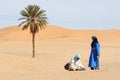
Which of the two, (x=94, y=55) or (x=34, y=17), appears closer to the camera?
(x=94, y=55)

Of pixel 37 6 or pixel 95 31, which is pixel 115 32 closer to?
pixel 95 31

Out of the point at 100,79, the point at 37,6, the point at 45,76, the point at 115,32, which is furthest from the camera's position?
the point at 115,32

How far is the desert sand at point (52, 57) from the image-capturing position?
16.6 m

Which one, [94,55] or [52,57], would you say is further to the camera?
[52,57]

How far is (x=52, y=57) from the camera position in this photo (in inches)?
2420

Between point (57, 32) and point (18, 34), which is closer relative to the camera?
point (18, 34)

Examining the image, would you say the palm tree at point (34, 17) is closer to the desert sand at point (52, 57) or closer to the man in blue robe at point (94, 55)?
the desert sand at point (52, 57)

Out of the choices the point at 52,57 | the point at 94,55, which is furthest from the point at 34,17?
the point at 94,55

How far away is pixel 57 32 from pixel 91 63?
136440mm

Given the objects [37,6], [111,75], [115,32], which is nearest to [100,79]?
[111,75]

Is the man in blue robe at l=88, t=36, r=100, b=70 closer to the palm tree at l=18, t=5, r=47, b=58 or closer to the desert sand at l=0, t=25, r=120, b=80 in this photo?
the desert sand at l=0, t=25, r=120, b=80

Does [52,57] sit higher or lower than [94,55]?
higher

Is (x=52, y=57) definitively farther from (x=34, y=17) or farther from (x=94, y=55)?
(x=94, y=55)

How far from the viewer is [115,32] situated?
139 m
